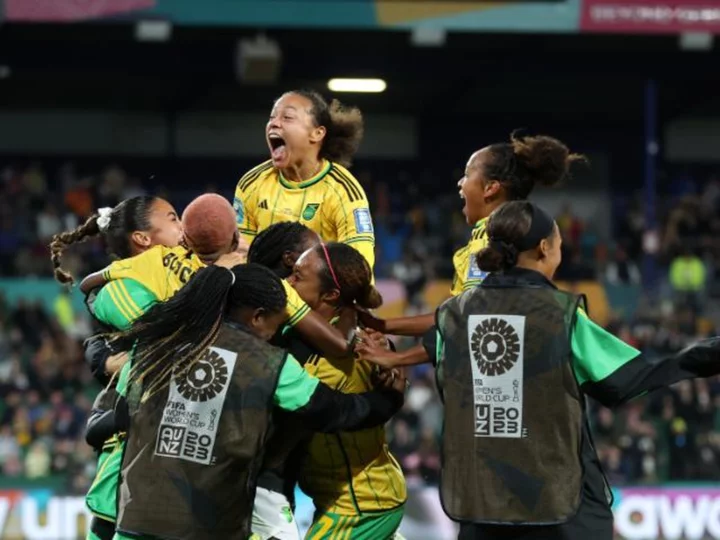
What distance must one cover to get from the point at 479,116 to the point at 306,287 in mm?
21382

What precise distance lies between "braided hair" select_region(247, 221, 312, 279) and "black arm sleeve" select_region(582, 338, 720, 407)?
141cm

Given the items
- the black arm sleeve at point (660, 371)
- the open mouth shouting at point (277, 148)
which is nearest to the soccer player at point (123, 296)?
the open mouth shouting at point (277, 148)

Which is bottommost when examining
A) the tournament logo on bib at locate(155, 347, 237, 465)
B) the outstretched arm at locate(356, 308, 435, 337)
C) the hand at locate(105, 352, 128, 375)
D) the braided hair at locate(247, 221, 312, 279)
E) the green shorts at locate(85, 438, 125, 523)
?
the green shorts at locate(85, 438, 125, 523)

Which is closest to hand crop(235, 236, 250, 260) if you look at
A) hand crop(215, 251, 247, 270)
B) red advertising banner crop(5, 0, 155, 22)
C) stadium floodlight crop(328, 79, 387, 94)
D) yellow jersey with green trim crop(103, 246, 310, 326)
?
hand crop(215, 251, 247, 270)

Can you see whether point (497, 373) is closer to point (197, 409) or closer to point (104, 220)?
point (197, 409)

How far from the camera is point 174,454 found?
498 centimetres

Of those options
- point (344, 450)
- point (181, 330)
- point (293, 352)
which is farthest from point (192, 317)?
→ point (344, 450)

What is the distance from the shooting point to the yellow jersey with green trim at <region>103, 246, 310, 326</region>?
18.5 ft

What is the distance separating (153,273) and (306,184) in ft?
4.64

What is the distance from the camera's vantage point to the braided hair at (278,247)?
5.83 metres

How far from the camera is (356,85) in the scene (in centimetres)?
2305

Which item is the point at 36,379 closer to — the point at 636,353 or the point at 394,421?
the point at 394,421

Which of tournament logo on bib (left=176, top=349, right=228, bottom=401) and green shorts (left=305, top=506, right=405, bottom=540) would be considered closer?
tournament logo on bib (left=176, top=349, right=228, bottom=401)

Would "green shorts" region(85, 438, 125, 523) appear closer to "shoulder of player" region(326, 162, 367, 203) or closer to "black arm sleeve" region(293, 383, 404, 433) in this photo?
"black arm sleeve" region(293, 383, 404, 433)
